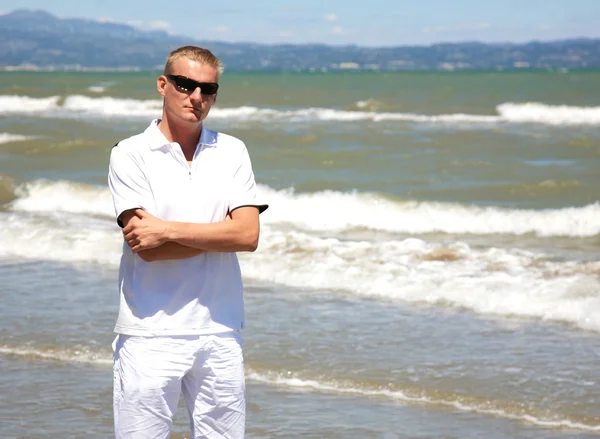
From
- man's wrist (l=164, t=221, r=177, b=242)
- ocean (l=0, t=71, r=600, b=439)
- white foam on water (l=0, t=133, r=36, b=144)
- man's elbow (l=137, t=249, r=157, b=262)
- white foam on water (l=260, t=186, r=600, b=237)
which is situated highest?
white foam on water (l=0, t=133, r=36, b=144)

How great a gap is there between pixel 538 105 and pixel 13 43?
141m

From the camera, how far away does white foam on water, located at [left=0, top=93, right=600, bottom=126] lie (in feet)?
120

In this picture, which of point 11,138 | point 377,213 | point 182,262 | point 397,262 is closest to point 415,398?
point 182,262

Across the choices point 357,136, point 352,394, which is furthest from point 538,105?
point 352,394

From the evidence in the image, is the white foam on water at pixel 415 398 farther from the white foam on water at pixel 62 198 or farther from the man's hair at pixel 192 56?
the white foam on water at pixel 62 198

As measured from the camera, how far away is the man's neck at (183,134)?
3.09 meters

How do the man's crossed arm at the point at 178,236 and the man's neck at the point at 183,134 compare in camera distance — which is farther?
the man's neck at the point at 183,134

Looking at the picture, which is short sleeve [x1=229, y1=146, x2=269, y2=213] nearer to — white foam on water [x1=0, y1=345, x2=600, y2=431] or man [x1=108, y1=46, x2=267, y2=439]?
man [x1=108, y1=46, x2=267, y2=439]

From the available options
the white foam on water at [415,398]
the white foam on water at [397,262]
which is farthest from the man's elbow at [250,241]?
the white foam on water at [397,262]

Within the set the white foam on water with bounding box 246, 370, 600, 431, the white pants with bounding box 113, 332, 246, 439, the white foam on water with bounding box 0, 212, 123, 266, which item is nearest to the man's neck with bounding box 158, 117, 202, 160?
the white pants with bounding box 113, 332, 246, 439

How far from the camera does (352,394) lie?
5.71 metres

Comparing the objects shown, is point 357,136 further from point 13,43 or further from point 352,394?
point 13,43

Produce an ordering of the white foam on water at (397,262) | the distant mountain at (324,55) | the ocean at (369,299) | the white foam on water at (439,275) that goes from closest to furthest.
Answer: the ocean at (369,299) → the white foam on water at (439,275) → the white foam on water at (397,262) → the distant mountain at (324,55)

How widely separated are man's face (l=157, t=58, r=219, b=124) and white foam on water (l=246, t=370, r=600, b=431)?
3039mm
